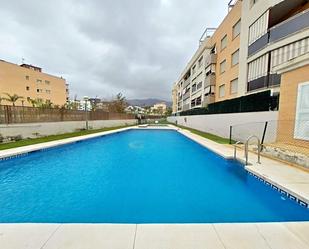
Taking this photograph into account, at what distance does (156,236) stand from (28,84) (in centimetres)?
5378

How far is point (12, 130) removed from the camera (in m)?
13.5

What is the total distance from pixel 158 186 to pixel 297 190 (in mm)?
3831

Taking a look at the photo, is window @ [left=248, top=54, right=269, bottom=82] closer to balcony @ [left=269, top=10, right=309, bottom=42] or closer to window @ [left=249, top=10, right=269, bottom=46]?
balcony @ [left=269, top=10, right=309, bottom=42]

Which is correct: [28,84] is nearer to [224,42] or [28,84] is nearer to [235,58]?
[224,42]

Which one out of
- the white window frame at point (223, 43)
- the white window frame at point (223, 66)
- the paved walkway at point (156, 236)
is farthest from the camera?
the white window frame at point (223, 66)

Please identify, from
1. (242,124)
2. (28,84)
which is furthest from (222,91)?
(28,84)

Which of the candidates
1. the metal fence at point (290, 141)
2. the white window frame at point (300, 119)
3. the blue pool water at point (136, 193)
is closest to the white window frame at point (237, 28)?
the metal fence at point (290, 141)

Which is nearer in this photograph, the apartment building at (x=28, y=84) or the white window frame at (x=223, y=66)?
the white window frame at (x=223, y=66)

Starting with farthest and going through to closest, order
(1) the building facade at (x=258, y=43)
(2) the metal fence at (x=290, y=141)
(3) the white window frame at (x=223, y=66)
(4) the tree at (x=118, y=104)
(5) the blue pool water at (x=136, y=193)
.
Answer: (4) the tree at (x=118, y=104) < (3) the white window frame at (x=223, y=66) < (1) the building facade at (x=258, y=43) < (2) the metal fence at (x=290, y=141) < (5) the blue pool water at (x=136, y=193)

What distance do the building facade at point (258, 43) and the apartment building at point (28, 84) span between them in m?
34.8

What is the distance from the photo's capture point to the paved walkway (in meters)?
2.72

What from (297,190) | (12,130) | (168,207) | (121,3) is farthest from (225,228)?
(12,130)

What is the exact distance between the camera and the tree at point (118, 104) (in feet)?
155

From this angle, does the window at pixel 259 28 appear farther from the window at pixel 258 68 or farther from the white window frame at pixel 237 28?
the white window frame at pixel 237 28
